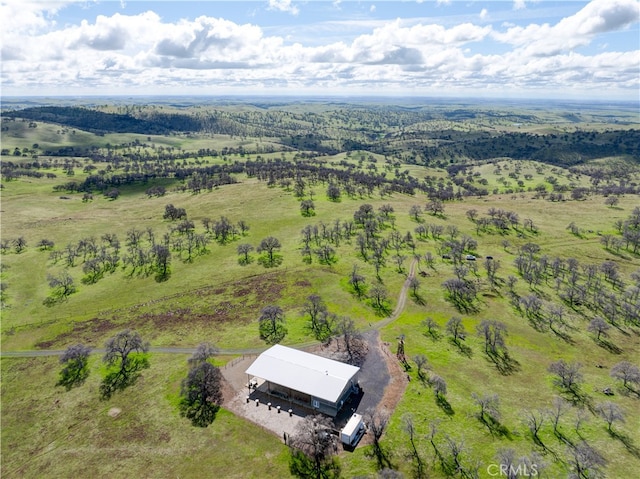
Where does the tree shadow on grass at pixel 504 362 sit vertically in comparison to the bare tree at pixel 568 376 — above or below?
below

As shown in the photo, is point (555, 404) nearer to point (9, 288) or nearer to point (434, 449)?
point (434, 449)

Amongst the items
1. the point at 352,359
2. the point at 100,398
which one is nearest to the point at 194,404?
the point at 100,398

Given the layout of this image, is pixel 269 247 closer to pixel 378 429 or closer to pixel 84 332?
pixel 84 332

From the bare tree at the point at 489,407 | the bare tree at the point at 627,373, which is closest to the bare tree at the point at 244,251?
the bare tree at the point at 489,407

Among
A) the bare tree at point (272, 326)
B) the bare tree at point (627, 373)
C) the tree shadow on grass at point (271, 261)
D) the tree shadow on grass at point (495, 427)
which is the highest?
the bare tree at point (627, 373)

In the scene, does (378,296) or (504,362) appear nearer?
(504,362)

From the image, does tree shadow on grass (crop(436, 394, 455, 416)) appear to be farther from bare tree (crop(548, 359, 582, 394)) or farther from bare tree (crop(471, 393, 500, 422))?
bare tree (crop(548, 359, 582, 394))

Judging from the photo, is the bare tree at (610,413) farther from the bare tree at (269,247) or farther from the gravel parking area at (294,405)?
the bare tree at (269,247)

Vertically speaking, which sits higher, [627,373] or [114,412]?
[627,373]

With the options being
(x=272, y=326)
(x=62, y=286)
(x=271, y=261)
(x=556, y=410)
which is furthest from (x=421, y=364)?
(x=62, y=286)
